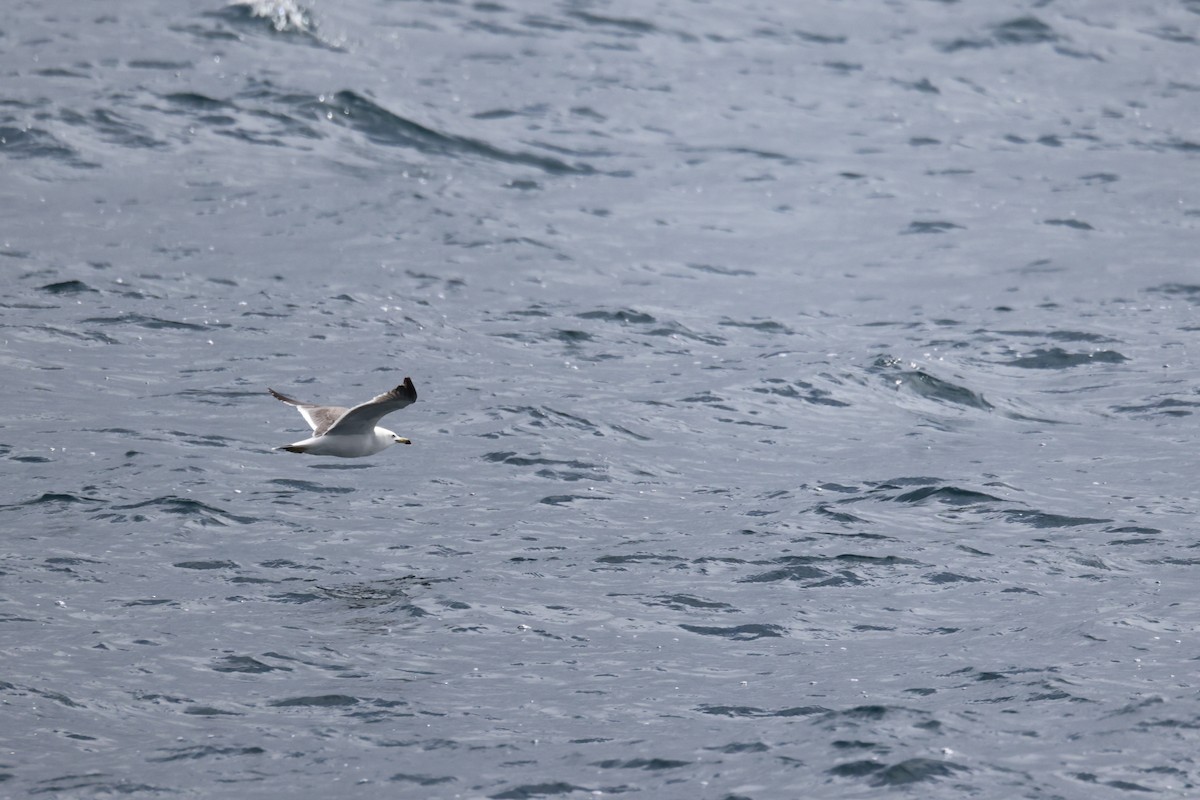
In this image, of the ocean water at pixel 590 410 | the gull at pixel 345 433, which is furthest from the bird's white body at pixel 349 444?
the ocean water at pixel 590 410

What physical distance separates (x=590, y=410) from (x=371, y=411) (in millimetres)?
4431

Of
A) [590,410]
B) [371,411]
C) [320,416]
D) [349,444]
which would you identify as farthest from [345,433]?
[590,410]

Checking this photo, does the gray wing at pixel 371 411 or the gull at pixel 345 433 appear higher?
the gray wing at pixel 371 411

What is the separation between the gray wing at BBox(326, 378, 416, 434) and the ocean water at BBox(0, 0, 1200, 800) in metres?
1.04

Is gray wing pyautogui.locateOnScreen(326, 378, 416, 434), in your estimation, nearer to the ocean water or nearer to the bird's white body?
the bird's white body

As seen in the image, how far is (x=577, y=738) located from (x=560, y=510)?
4.16m

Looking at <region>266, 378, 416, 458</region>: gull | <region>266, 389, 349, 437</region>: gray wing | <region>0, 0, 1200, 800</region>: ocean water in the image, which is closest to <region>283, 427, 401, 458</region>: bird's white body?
<region>266, 378, 416, 458</region>: gull

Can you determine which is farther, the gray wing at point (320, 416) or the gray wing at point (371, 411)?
the gray wing at point (320, 416)

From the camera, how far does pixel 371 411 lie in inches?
577

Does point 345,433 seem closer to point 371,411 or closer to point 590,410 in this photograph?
point 371,411

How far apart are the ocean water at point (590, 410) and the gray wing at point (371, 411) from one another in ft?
3.41

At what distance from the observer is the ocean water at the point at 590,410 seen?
12.5m

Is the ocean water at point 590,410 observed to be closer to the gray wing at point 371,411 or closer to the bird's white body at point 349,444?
the bird's white body at point 349,444

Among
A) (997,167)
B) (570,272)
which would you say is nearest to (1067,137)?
(997,167)
